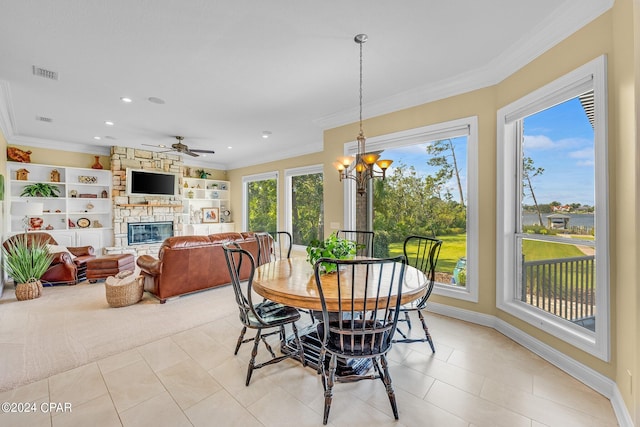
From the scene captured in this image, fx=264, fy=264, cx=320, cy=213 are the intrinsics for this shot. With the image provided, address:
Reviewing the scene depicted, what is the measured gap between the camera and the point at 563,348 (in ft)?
7.04

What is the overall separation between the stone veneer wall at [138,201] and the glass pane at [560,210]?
7.28m

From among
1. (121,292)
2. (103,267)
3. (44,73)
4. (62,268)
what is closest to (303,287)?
(121,292)

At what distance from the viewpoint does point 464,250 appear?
10.5 ft

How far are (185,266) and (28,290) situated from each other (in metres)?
2.31

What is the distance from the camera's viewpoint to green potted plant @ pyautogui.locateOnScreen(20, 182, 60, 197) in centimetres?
534

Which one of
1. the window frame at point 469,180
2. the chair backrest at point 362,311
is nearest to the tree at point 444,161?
the window frame at point 469,180

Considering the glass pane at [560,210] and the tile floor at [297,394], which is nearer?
the tile floor at [297,394]

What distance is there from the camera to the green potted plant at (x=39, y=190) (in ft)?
17.5

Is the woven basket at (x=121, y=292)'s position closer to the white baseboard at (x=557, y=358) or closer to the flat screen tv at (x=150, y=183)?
the flat screen tv at (x=150, y=183)

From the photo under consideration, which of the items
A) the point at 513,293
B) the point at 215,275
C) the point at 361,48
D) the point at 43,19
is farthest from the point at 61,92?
the point at 513,293

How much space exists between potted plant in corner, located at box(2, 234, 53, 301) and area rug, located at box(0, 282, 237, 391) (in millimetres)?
143

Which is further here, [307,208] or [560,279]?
[307,208]

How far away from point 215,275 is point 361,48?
11.9 feet

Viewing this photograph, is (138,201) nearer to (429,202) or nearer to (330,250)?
(330,250)
